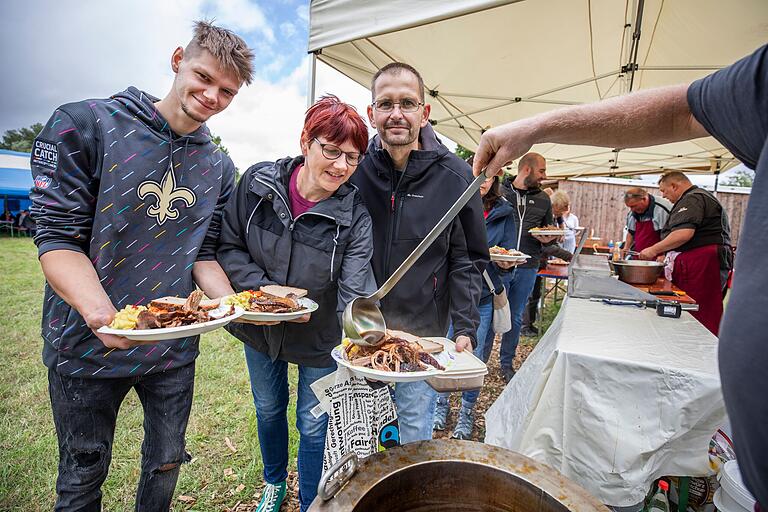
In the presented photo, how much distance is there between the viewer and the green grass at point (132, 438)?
2.46 metres

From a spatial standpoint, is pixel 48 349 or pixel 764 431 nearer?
pixel 764 431

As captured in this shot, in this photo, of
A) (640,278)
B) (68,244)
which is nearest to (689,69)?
(640,278)

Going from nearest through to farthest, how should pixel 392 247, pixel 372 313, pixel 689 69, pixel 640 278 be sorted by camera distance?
pixel 372 313 → pixel 392 247 → pixel 640 278 → pixel 689 69

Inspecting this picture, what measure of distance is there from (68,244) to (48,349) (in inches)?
18.3

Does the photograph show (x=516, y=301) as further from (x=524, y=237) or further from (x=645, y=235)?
(x=645, y=235)

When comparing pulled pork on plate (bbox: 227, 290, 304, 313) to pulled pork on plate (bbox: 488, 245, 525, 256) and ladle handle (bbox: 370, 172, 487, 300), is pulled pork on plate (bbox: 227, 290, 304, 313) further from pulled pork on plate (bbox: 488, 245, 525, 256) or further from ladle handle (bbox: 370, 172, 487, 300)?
pulled pork on plate (bbox: 488, 245, 525, 256)

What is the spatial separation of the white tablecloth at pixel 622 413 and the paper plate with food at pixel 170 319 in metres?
1.57

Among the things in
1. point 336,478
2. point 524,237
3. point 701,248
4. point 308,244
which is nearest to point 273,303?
point 308,244

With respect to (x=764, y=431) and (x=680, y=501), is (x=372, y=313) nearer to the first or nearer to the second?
(x=764, y=431)

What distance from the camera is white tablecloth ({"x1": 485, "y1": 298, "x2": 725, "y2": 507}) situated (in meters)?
1.73

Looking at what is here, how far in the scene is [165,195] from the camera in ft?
5.48

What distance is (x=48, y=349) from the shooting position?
1.57 meters

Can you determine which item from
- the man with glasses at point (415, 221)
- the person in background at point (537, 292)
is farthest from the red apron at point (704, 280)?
the man with glasses at point (415, 221)

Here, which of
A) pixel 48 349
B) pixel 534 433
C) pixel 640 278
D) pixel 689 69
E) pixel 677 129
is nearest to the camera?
pixel 677 129
